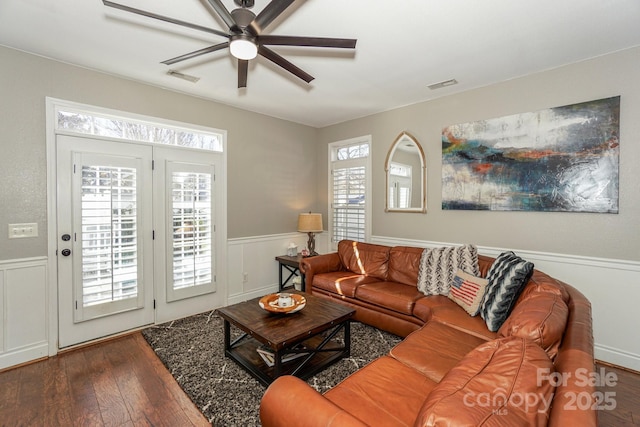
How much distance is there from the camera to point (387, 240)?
14.0 ft

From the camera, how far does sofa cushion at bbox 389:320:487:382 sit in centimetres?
173

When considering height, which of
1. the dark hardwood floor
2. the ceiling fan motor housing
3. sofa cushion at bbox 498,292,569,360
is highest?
the ceiling fan motor housing

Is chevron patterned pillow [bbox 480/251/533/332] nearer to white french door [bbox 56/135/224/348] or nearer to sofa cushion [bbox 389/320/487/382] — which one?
sofa cushion [bbox 389/320/487/382]

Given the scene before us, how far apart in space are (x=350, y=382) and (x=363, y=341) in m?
1.46

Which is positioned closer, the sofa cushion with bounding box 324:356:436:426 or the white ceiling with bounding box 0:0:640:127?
the sofa cushion with bounding box 324:356:436:426

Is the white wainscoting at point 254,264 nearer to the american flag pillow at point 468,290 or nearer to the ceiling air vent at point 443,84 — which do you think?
the american flag pillow at point 468,290

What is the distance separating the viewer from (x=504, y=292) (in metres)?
2.23

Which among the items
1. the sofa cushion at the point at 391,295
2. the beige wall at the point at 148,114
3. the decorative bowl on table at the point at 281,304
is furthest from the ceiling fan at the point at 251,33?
the sofa cushion at the point at 391,295

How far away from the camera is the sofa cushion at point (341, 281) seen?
3.44m

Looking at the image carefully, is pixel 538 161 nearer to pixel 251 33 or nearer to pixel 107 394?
pixel 251 33

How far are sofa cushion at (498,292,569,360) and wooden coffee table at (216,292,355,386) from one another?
1.33 meters

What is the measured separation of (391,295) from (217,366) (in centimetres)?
182

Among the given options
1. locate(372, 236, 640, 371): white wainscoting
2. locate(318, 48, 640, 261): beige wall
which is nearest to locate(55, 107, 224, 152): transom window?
locate(318, 48, 640, 261): beige wall

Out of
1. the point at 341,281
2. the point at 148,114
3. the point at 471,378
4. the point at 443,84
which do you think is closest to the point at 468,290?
the point at 341,281
